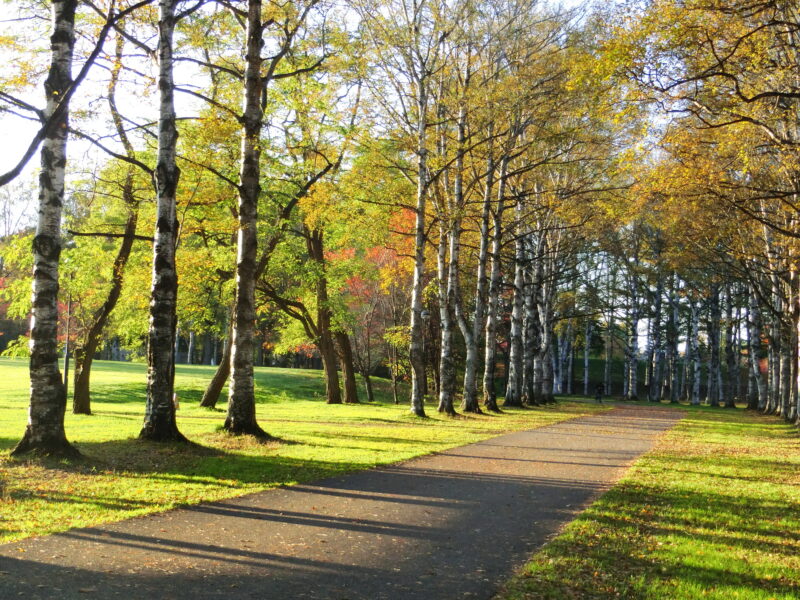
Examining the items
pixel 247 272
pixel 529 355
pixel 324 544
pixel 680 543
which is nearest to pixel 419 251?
pixel 247 272

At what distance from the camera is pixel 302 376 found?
142ft

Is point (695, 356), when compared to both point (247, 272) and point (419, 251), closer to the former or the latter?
point (419, 251)

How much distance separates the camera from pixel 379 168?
2038cm

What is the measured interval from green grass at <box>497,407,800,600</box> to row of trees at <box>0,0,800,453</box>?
5.20 meters

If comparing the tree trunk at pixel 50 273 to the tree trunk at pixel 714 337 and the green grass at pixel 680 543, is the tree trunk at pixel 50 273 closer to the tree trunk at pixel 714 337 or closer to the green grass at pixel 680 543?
the green grass at pixel 680 543

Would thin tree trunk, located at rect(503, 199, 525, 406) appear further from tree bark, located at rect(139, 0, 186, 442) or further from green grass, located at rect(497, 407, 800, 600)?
tree bark, located at rect(139, 0, 186, 442)

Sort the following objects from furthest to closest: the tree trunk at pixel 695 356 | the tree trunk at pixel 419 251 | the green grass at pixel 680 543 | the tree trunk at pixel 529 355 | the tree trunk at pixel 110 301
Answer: the tree trunk at pixel 695 356 < the tree trunk at pixel 529 355 < the tree trunk at pixel 419 251 < the tree trunk at pixel 110 301 < the green grass at pixel 680 543

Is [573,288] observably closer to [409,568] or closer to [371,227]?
[371,227]

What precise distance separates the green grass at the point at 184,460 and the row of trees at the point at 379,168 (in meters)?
0.96

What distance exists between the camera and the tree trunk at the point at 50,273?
914cm

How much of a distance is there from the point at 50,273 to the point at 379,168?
40.7 feet

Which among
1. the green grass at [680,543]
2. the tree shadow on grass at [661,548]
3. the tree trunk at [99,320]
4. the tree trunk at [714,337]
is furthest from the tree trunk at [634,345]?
the tree shadow on grass at [661,548]

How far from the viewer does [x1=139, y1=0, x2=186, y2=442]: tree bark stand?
36.0 feet

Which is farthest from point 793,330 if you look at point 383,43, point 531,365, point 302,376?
point 302,376
